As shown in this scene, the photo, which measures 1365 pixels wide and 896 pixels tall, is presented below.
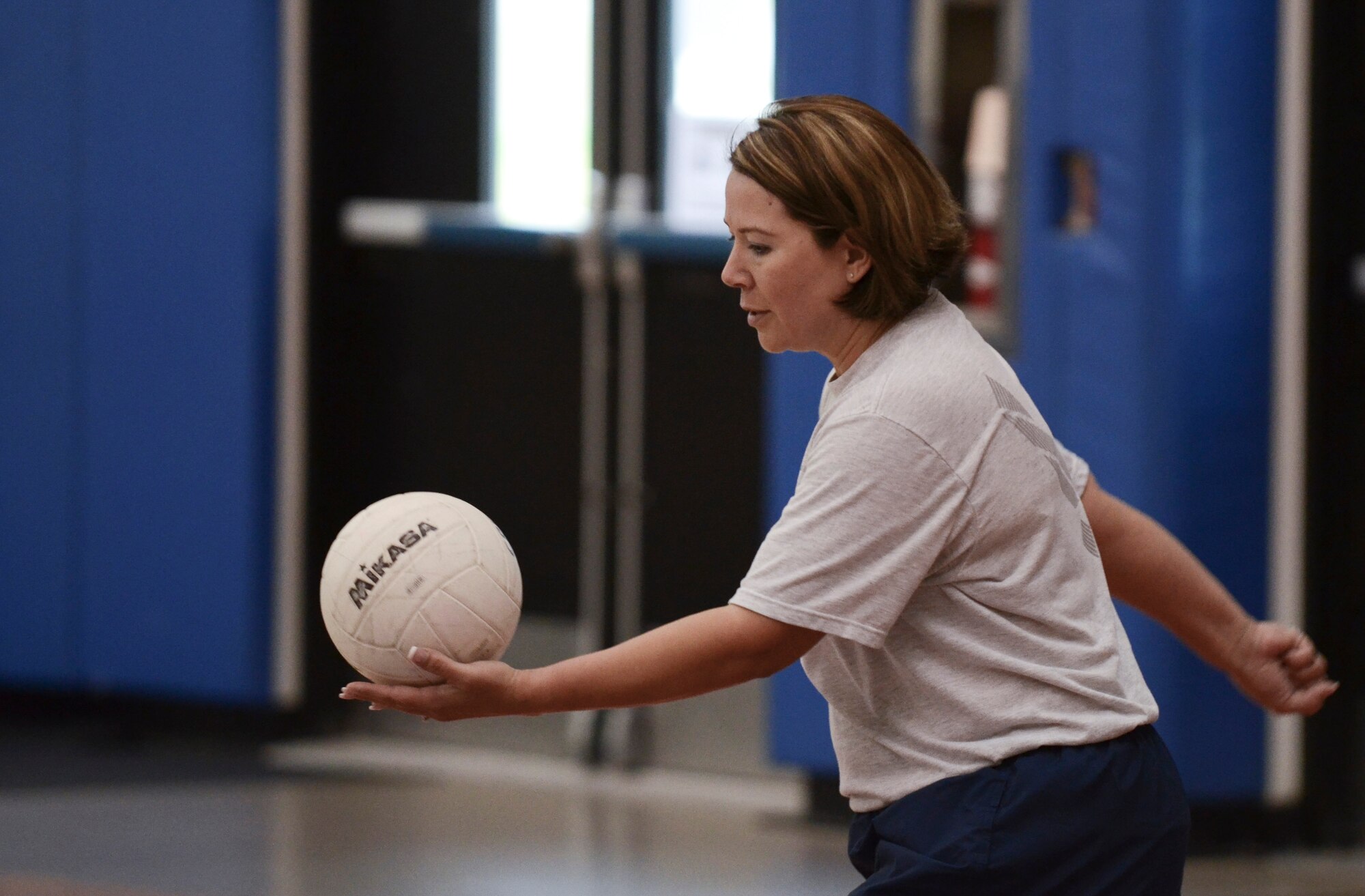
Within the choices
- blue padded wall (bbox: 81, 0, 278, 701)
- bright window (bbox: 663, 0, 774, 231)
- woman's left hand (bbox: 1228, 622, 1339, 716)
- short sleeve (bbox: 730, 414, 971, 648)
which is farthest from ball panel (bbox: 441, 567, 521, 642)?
blue padded wall (bbox: 81, 0, 278, 701)

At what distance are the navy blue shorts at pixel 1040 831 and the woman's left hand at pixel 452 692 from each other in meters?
0.37

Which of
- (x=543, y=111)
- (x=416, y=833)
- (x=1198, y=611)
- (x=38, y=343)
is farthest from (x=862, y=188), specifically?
(x=38, y=343)

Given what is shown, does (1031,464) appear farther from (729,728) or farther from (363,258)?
(363,258)

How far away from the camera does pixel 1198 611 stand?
2008mm

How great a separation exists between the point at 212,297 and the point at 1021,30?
2140 mm

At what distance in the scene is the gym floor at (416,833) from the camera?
3459 mm

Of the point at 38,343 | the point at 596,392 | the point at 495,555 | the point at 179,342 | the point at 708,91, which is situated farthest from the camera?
the point at 38,343

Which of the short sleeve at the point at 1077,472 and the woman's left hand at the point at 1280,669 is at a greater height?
the short sleeve at the point at 1077,472

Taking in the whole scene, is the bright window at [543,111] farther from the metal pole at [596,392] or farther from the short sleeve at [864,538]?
the short sleeve at [864,538]

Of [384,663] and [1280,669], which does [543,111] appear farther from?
[384,663]

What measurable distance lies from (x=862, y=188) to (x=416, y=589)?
56 centimetres

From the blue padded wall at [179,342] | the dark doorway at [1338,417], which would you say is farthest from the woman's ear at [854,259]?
the blue padded wall at [179,342]

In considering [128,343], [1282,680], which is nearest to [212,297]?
[128,343]

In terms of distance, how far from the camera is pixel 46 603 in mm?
4820
